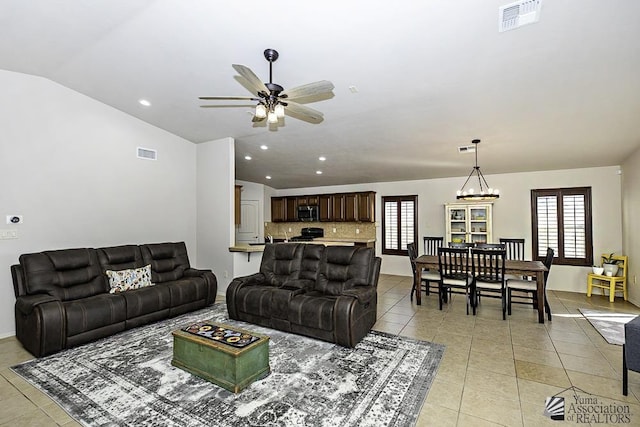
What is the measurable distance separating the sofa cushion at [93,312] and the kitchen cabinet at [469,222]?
618cm

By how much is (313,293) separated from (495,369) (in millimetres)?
2067

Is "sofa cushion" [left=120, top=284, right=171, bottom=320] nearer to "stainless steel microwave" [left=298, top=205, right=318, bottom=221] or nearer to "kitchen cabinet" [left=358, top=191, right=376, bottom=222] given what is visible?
"stainless steel microwave" [left=298, top=205, right=318, bottom=221]

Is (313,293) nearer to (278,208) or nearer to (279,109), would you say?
(279,109)

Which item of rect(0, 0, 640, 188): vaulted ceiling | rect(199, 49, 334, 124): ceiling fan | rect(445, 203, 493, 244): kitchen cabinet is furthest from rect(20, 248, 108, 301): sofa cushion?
rect(445, 203, 493, 244): kitchen cabinet

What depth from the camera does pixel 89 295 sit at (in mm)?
3818

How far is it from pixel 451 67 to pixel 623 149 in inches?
156

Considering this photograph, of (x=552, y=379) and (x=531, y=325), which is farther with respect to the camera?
(x=531, y=325)

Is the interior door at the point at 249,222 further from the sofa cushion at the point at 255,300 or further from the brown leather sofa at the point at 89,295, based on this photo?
the sofa cushion at the point at 255,300

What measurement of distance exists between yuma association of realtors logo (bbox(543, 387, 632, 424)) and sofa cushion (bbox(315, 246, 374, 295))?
203cm

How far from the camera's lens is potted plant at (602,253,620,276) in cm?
535

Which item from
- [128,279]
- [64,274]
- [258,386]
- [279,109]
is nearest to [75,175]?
[64,274]

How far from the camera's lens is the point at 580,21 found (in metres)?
2.35

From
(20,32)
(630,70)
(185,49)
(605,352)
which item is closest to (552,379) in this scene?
(605,352)

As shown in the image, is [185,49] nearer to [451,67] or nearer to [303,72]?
[303,72]
